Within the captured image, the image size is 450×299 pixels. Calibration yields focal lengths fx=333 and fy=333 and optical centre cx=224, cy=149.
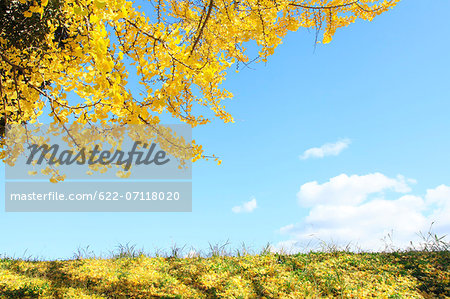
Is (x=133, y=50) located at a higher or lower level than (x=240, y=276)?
higher

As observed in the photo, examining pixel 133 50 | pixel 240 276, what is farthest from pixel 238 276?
pixel 133 50

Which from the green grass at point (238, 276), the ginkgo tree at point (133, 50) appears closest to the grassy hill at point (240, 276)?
the green grass at point (238, 276)

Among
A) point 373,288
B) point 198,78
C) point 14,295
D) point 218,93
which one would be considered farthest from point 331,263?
point 14,295

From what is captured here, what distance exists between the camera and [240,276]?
521cm

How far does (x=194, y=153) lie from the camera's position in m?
4.08

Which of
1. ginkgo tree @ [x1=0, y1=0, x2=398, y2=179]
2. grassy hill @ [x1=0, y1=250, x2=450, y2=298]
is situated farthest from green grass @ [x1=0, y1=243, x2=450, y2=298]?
ginkgo tree @ [x1=0, y1=0, x2=398, y2=179]

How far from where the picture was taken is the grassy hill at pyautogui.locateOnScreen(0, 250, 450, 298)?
4.84 m

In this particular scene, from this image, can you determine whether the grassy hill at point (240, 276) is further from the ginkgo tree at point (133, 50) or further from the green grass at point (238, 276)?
the ginkgo tree at point (133, 50)

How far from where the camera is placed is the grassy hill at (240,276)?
484 centimetres

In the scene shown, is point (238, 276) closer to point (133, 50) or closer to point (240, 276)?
point (240, 276)

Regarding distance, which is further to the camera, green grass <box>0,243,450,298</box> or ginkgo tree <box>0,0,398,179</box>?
green grass <box>0,243,450,298</box>

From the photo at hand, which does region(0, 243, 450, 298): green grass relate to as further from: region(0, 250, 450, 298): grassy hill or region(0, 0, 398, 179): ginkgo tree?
region(0, 0, 398, 179): ginkgo tree

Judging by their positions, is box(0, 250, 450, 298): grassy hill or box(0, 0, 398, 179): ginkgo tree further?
box(0, 250, 450, 298): grassy hill

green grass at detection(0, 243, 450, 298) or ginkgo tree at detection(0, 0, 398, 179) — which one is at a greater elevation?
ginkgo tree at detection(0, 0, 398, 179)
